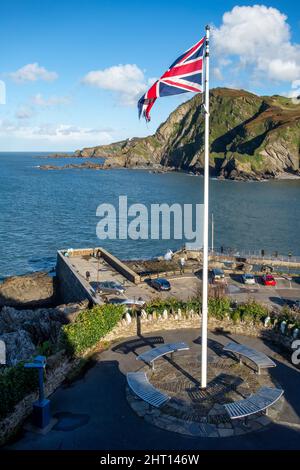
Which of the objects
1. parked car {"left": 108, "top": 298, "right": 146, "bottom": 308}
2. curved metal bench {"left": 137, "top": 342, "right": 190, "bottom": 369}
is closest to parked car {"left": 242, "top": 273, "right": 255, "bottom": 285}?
parked car {"left": 108, "top": 298, "right": 146, "bottom": 308}

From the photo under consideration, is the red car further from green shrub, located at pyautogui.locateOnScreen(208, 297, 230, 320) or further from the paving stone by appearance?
the paving stone

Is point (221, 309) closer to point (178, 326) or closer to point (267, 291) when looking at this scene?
point (178, 326)

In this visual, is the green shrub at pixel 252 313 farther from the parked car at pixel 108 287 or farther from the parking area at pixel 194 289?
the parked car at pixel 108 287

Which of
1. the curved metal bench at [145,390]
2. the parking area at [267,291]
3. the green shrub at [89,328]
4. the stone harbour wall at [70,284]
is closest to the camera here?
the curved metal bench at [145,390]

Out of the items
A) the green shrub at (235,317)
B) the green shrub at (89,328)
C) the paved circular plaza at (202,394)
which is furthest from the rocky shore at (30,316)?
the green shrub at (235,317)

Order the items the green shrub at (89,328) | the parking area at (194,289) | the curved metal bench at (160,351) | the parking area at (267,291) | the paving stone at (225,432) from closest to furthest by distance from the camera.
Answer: the paving stone at (225,432)
the curved metal bench at (160,351)
the green shrub at (89,328)
the parking area at (267,291)
the parking area at (194,289)

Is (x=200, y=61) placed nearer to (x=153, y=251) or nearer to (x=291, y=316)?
(x=291, y=316)
